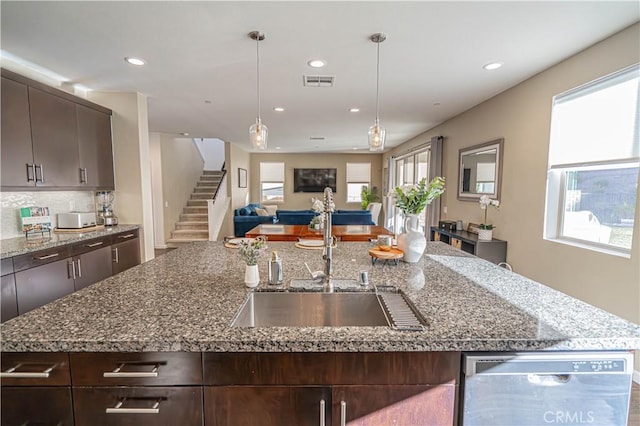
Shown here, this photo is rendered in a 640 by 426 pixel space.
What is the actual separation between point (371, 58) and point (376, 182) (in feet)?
24.1

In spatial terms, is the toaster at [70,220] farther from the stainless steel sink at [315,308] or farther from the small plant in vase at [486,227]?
the small plant in vase at [486,227]

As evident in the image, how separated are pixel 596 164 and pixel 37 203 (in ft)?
17.4

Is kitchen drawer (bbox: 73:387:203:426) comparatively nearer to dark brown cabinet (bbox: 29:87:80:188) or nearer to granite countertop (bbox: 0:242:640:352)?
granite countertop (bbox: 0:242:640:352)

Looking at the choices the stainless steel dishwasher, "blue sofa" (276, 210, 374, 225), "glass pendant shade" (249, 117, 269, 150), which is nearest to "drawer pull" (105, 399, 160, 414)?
the stainless steel dishwasher

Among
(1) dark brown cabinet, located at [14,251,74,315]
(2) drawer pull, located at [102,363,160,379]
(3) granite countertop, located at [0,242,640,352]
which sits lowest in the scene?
(1) dark brown cabinet, located at [14,251,74,315]

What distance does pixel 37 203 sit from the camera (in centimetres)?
294

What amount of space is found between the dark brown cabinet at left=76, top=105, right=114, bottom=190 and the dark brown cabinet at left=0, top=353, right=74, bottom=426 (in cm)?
297

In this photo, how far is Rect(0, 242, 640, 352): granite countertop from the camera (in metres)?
0.88

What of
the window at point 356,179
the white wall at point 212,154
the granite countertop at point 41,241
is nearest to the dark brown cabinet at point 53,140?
the granite countertop at point 41,241

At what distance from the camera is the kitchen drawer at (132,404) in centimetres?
91

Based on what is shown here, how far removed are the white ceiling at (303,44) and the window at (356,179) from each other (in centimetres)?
576

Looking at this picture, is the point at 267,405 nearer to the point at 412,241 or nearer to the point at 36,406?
the point at 36,406

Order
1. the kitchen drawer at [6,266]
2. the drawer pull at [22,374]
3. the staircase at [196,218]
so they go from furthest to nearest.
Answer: the staircase at [196,218]
the kitchen drawer at [6,266]
the drawer pull at [22,374]

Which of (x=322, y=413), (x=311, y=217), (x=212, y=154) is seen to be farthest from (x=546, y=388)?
(x=212, y=154)
